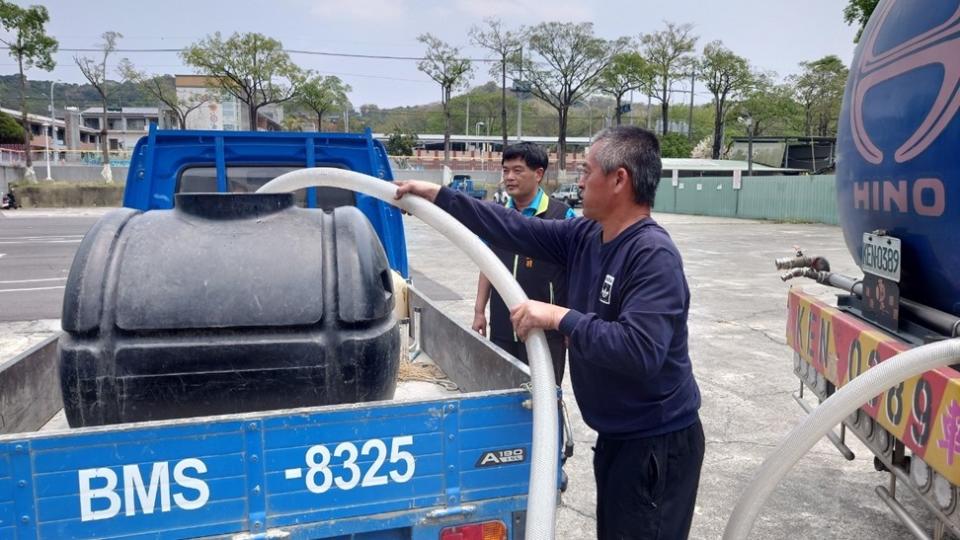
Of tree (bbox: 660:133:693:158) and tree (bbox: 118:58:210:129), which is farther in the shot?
tree (bbox: 660:133:693:158)

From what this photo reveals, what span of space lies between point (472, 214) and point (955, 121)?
1640mm

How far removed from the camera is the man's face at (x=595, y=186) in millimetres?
2126

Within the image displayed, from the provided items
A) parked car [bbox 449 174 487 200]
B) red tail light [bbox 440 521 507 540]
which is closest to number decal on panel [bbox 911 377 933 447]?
red tail light [bbox 440 521 507 540]

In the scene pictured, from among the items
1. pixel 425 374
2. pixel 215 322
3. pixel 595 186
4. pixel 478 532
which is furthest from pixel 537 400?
pixel 425 374

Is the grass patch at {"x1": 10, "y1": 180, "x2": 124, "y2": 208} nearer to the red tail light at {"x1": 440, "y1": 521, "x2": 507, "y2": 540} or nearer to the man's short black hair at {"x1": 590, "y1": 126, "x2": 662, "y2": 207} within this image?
the man's short black hair at {"x1": 590, "y1": 126, "x2": 662, "y2": 207}

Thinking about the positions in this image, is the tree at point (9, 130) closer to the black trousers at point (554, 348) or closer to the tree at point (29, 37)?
the tree at point (29, 37)

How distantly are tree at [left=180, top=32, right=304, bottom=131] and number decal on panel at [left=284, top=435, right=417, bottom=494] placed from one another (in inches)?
1701

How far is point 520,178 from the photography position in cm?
383

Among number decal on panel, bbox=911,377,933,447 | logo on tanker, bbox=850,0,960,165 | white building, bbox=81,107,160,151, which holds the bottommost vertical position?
number decal on panel, bbox=911,377,933,447

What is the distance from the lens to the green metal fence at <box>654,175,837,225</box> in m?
27.4

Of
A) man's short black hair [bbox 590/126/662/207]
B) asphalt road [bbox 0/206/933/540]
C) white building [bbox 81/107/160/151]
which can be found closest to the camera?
man's short black hair [bbox 590/126/662/207]

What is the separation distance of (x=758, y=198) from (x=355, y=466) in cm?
3222

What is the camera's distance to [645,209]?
2191 millimetres

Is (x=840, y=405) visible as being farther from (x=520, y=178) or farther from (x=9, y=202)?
(x=9, y=202)
